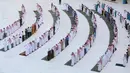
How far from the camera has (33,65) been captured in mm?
17844

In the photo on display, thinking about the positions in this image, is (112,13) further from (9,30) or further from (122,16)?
(9,30)

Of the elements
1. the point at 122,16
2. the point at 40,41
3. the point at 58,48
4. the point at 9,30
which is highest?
the point at 122,16

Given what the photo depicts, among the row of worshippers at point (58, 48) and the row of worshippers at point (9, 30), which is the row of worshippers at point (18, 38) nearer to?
the row of worshippers at point (9, 30)

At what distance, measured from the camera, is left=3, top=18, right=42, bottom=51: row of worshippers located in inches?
792

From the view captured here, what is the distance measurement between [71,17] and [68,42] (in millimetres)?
7214

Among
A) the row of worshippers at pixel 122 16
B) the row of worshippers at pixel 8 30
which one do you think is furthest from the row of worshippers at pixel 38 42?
the row of worshippers at pixel 122 16

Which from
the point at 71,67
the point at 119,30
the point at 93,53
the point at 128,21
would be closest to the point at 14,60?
the point at 71,67

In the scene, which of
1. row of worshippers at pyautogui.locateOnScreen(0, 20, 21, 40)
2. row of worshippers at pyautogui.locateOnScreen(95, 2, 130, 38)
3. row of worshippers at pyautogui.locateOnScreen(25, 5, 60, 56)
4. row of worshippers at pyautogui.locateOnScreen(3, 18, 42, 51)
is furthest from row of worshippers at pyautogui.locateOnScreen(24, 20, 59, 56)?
row of worshippers at pyautogui.locateOnScreen(95, 2, 130, 38)

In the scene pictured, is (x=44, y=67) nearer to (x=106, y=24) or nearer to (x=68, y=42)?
(x=68, y=42)

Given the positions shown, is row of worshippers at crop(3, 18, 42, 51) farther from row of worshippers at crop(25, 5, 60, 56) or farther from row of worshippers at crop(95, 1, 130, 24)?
row of worshippers at crop(95, 1, 130, 24)

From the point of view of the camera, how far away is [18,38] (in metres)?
21.1

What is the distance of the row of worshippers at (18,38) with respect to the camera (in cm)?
2013

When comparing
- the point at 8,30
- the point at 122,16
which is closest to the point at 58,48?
the point at 8,30

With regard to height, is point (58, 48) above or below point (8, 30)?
below
